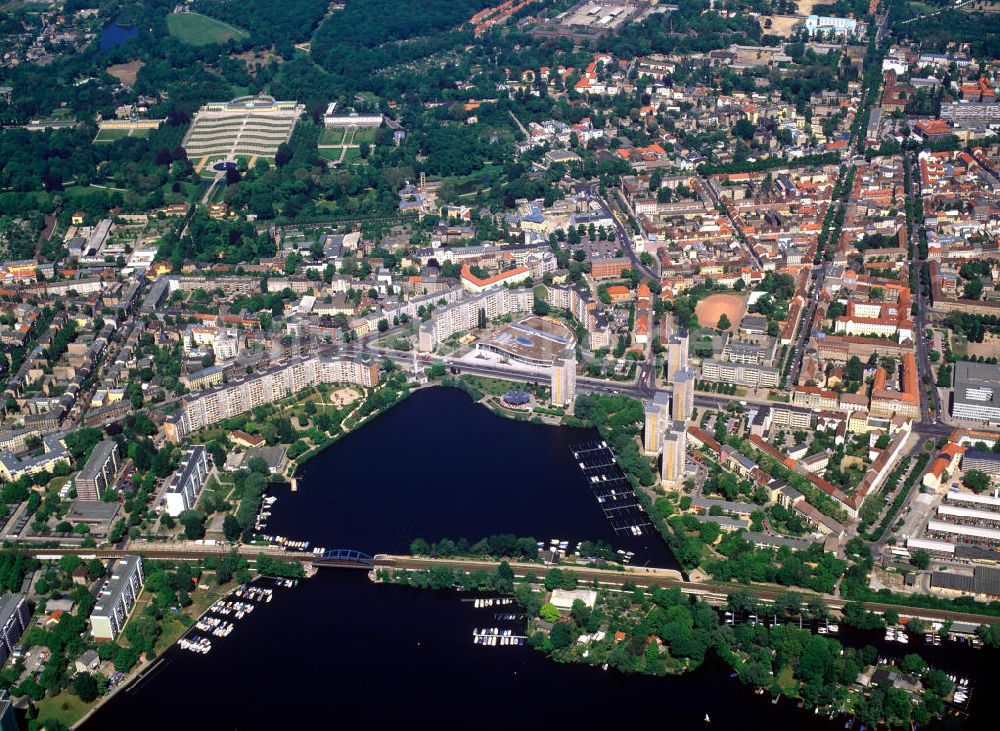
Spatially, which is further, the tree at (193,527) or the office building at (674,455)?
the office building at (674,455)

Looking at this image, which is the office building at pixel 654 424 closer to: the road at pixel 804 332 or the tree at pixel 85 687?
the road at pixel 804 332

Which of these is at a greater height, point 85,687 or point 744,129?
point 744,129

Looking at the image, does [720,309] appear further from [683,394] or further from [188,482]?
[188,482]

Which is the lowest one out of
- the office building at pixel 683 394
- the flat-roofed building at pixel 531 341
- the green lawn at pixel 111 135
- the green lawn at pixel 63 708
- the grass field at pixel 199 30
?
the green lawn at pixel 63 708

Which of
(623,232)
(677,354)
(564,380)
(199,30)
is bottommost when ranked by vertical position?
(623,232)

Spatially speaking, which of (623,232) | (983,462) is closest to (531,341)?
(623,232)

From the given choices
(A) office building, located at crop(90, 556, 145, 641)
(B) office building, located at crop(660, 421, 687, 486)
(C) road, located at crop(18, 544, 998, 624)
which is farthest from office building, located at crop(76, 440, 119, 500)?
(B) office building, located at crop(660, 421, 687, 486)

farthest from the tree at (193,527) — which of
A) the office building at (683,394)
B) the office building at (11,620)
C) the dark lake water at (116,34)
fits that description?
the dark lake water at (116,34)
